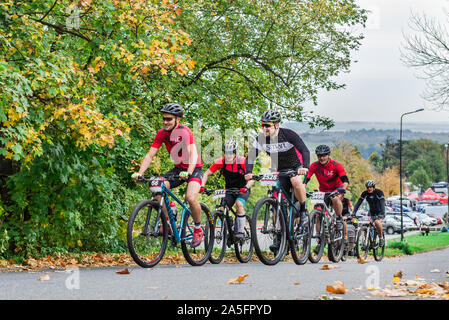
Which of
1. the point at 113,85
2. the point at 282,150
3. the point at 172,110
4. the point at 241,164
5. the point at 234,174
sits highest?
the point at 113,85

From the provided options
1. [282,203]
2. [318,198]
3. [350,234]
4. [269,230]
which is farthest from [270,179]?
[350,234]

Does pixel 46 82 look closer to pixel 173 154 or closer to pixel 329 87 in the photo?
pixel 173 154

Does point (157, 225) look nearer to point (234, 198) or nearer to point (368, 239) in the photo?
point (234, 198)

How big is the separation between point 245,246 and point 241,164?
4.55ft

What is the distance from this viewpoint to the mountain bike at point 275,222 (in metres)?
9.11

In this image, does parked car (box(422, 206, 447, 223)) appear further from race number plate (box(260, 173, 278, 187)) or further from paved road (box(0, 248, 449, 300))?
paved road (box(0, 248, 449, 300))

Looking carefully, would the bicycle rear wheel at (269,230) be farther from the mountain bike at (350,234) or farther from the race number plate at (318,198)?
the mountain bike at (350,234)

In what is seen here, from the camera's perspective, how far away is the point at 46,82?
9.35 m

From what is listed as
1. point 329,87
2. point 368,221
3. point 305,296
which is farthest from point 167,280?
point 329,87

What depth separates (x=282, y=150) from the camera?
9.59 m

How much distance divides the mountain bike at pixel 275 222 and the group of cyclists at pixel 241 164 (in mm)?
129

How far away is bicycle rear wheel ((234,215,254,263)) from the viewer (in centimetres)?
1055

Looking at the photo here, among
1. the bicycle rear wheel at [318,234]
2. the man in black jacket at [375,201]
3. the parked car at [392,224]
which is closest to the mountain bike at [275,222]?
the bicycle rear wheel at [318,234]
